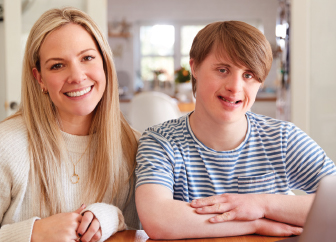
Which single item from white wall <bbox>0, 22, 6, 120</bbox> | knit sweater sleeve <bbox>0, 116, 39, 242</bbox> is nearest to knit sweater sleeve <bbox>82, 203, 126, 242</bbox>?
knit sweater sleeve <bbox>0, 116, 39, 242</bbox>

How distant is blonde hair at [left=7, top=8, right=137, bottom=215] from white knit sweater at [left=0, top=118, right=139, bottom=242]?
0.9 inches

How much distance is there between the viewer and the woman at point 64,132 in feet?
3.74

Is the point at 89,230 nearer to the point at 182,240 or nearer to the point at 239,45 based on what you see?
the point at 182,240

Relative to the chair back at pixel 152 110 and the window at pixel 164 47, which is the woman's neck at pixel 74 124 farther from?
the window at pixel 164 47

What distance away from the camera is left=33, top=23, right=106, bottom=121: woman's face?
1.15 metres

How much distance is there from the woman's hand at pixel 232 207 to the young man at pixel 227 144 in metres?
0.10

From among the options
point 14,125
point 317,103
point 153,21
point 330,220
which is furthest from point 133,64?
point 330,220

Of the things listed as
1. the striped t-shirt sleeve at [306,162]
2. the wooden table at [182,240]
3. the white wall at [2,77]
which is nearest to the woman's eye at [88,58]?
the wooden table at [182,240]

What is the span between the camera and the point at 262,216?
986mm

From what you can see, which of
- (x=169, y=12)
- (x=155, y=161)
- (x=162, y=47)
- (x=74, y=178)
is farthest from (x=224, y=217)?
(x=169, y=12)

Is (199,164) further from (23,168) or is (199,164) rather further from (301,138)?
(23,168)

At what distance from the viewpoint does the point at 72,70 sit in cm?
115

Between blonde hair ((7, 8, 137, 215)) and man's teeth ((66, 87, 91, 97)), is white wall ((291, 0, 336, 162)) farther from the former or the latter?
man's teeth ((66, 87, 91, 97))

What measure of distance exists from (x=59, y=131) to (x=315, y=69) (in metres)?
2.25
